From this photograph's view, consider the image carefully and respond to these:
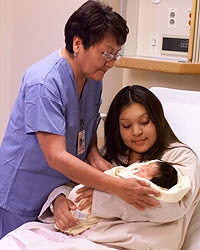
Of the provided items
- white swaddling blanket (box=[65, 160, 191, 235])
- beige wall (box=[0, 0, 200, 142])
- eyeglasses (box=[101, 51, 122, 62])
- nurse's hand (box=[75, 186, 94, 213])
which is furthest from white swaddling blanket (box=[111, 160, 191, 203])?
beige wall (box=[0, 0, 200, 142])

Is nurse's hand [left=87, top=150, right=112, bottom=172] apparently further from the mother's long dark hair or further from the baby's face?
the baby's face

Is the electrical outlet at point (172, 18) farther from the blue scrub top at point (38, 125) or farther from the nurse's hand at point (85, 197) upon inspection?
the nurse's hand at point (85, 197)

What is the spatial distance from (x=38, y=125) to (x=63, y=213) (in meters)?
0.36

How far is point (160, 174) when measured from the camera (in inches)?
59.7

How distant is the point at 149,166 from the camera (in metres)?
1.56

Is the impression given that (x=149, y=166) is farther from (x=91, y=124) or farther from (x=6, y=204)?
(x=6, y=204)

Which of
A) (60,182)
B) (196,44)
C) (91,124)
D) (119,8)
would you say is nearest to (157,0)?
(119,8)

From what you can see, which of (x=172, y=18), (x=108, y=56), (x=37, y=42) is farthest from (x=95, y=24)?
(x=37, y=42)

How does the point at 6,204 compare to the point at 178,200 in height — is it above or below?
below

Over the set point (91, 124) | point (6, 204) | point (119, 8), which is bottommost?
point (6, 204)

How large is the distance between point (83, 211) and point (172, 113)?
25.7 inches

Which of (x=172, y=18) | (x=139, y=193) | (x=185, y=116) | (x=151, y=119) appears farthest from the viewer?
(x=172, y=18)

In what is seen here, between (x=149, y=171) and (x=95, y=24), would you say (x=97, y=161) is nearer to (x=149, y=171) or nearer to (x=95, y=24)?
(x=149, y=171)

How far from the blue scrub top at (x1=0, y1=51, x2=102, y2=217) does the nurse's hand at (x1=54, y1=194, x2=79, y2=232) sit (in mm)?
71
